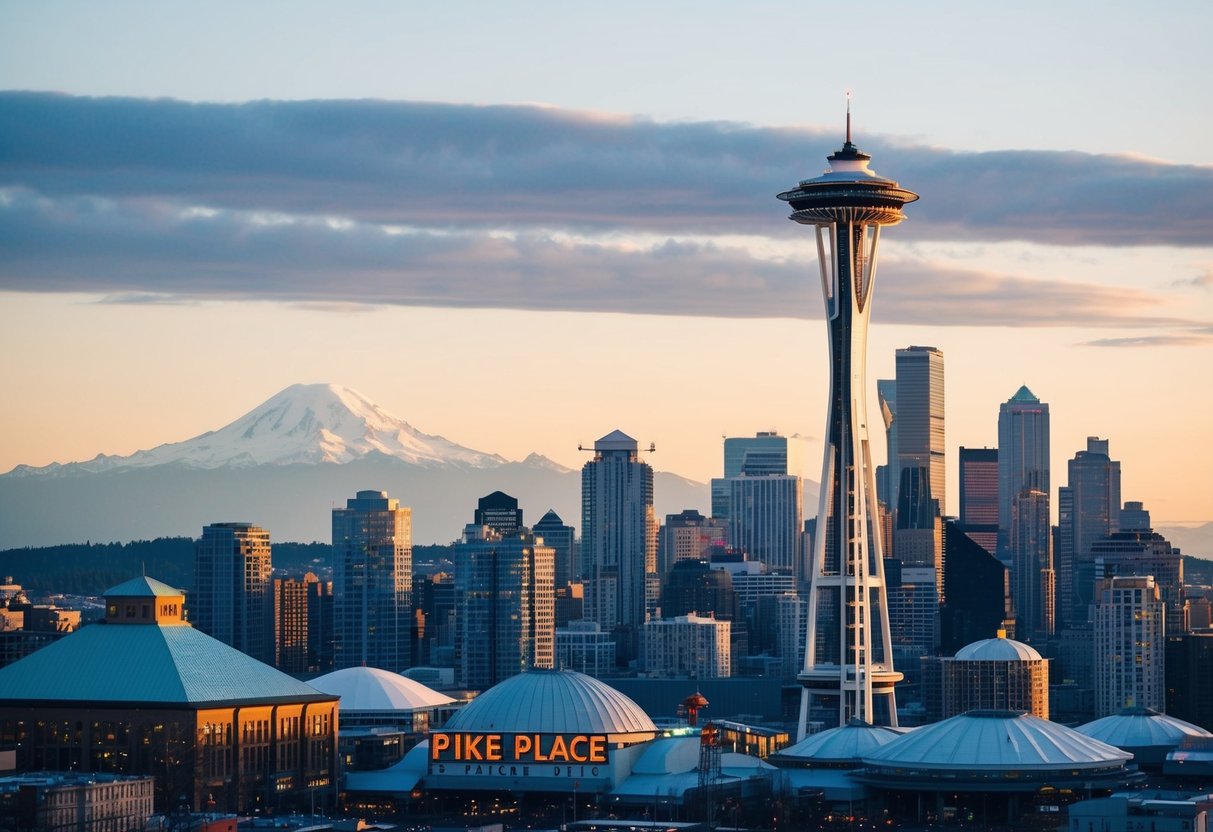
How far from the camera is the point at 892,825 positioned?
587 ft

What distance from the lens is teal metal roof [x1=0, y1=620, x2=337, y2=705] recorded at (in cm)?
17988

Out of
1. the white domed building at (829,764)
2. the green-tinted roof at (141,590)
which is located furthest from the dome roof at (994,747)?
the green-tinted roof at (141,590)

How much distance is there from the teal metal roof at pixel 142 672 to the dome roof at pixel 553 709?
10.3 metres

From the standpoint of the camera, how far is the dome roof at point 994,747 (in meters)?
183

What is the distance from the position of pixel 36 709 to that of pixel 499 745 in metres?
28.5

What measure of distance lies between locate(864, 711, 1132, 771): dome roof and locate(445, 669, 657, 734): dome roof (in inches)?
646

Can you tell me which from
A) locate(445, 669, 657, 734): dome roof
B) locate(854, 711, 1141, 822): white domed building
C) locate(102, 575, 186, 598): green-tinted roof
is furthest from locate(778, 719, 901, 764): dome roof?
locate(102, 575, 186, 598): green-tinted roof

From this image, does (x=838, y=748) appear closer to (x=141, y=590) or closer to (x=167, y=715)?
(x=167, y=715)

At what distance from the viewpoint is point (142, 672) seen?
182 m

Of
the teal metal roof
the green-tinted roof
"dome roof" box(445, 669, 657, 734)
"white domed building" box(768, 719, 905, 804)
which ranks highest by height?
the green-tinted roof

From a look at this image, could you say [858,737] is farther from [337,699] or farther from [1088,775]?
[337,699]

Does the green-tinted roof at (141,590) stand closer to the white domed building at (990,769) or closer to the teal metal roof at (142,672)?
the teal metal roof at (142,672)

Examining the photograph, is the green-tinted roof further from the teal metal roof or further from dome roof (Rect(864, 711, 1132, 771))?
dome roof (Rect(864, 711, 1132, 771))

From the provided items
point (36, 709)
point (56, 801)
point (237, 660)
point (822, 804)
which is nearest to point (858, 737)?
point (822, 804)
